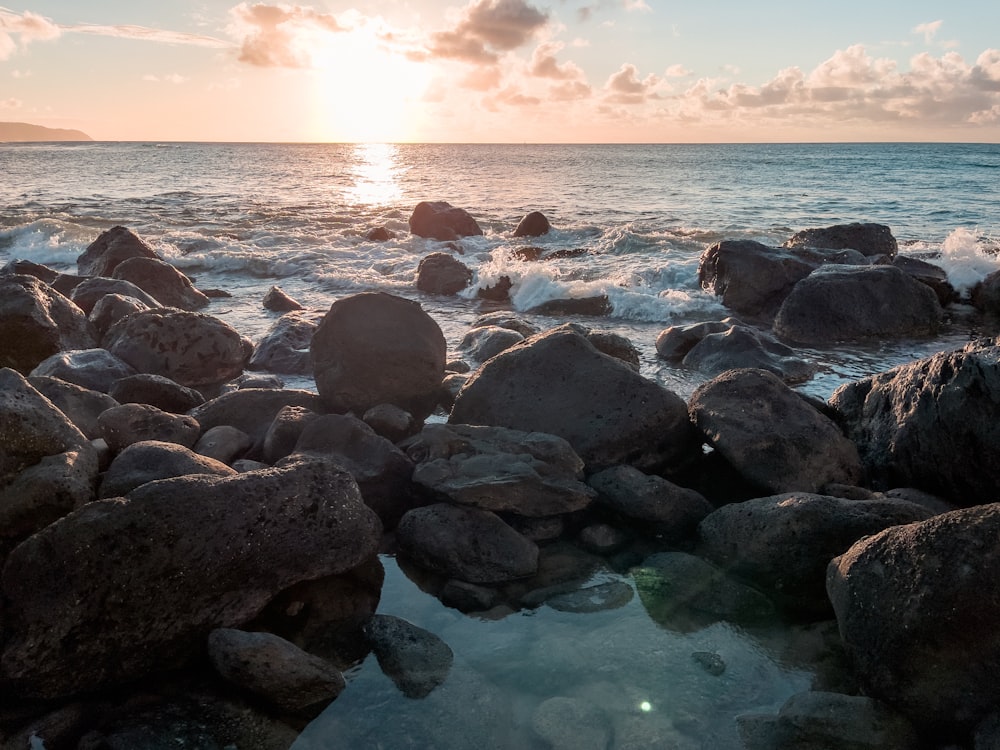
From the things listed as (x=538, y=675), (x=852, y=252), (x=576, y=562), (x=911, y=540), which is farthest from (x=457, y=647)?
(x=852, y=252)

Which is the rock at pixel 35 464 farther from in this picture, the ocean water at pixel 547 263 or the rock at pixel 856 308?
the rock at pixel 856 308

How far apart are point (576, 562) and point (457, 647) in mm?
1043

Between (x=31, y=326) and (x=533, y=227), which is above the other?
(x=31, y=326)

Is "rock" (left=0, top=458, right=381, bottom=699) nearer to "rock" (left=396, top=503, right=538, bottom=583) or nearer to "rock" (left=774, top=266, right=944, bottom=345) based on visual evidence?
"rock" (left=396, top=503, right=538, bottom=583)

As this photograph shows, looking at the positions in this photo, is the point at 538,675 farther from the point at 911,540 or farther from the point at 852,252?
the point at 852,252

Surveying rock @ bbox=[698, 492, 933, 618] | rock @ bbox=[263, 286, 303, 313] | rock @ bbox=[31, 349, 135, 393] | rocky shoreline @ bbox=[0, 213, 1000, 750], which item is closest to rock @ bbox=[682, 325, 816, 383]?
rocky shoreline @ bbox=[0, 213, 1000, 750]

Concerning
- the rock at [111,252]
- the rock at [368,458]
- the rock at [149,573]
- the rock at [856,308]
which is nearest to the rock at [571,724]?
the rock at [149,573]

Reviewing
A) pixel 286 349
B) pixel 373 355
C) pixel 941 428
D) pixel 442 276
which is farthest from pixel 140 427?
pixel 442 276

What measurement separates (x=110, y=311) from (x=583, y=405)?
6.50m

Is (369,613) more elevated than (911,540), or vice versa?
(911,540)

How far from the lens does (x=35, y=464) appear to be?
4.01m

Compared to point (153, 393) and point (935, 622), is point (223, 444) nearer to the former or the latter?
point (153, 393)

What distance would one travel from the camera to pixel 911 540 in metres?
3.23

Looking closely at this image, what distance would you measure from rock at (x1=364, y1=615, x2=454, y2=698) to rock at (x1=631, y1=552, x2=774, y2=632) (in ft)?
3.73
